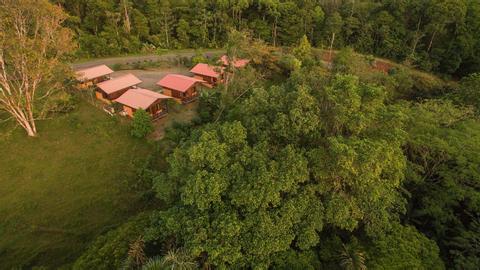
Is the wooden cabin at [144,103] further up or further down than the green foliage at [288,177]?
further down

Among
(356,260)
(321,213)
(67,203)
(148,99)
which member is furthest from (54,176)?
(356,260)

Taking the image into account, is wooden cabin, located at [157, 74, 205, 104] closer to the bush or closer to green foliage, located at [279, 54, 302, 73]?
the bush

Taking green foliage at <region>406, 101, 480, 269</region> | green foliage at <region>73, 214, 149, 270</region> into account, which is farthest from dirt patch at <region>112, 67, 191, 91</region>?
green foliage at <region>406, 101, 480, 269</region>

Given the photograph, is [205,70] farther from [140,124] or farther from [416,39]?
[416,39]

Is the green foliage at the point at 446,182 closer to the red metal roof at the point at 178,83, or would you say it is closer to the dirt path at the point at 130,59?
the red metal roof at the point at 178,83

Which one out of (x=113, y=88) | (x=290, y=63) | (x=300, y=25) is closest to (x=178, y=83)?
(x=113, y=88)

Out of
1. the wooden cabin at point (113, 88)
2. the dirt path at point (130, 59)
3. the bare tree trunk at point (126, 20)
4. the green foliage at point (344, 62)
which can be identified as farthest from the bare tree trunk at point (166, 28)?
the green foliage at point (344, 62)

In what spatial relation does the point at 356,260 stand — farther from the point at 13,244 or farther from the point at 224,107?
the point at 13,244
